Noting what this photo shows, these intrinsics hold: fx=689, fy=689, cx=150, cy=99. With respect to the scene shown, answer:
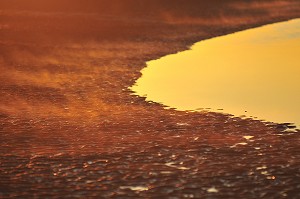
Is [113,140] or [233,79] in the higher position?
[113,140]

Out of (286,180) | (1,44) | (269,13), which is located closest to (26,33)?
(1,44)

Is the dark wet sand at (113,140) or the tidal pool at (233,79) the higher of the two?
the dark wet sand at (113,140)

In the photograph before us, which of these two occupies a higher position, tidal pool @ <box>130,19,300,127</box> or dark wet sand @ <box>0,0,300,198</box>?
dark wet sand @ <box>0,0,300,198</box>

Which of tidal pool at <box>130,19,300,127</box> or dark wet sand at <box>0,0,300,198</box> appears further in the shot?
tidal pool at <box>130,19,300,127</box>

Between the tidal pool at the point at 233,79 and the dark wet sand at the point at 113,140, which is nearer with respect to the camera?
the dark wet sand at the point at 113,140

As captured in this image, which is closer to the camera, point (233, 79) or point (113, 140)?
point (113, 140)
